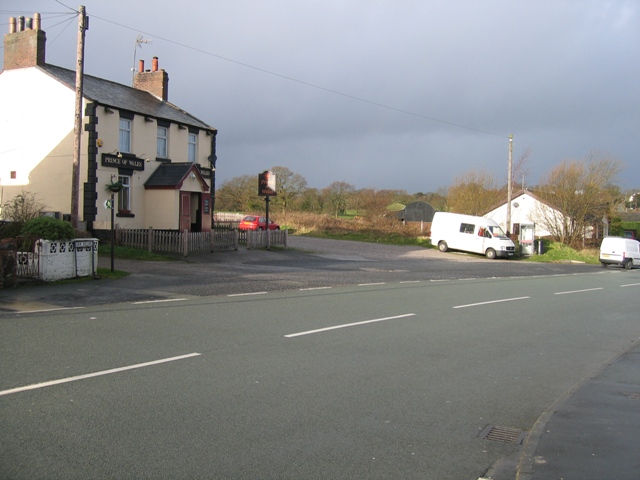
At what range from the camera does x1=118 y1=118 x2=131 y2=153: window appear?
27.7 meters

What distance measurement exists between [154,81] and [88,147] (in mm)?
9796

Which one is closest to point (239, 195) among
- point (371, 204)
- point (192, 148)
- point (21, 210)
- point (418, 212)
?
point (371, 204)

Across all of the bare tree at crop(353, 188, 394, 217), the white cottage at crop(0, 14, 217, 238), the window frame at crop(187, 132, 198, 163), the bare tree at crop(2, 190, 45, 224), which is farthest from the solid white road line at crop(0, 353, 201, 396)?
the bare tree at crop(353, 188, 394, 217)

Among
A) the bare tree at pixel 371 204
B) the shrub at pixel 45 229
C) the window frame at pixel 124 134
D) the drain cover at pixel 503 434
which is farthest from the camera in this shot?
the bare tree at pixel 371 204

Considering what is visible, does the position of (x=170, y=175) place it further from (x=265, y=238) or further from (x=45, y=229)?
(x=45, y=229)

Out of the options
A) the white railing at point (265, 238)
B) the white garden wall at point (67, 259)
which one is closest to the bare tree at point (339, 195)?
the white railing at point (265, 238)

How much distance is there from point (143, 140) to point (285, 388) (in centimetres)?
2450

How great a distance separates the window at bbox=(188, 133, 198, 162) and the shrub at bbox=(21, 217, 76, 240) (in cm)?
1681

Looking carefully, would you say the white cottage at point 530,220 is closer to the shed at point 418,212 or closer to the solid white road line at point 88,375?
the shed at point 418,212

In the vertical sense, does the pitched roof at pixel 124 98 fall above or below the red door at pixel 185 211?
above

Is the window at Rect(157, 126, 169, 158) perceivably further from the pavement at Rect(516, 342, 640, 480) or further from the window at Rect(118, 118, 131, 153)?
the pavement at Rect(516, 342, 640, 480)

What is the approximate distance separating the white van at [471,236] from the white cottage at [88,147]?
56.4 feet

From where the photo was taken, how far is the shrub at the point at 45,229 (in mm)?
15789

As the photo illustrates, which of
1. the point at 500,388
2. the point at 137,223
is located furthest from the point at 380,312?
the point at 137,223
